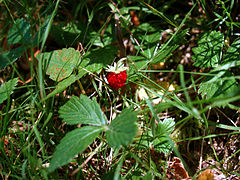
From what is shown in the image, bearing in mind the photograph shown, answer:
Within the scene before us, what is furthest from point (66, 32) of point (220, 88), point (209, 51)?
point (220, 88)

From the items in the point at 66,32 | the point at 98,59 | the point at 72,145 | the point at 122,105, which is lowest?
the point at 122,105

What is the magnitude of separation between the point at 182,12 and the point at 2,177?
5.11ft

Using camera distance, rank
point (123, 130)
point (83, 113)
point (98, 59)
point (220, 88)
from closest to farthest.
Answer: point (123, 130) < point (83, 113) < point (220, 88) < point (98, 59)

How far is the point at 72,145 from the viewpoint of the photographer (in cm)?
97

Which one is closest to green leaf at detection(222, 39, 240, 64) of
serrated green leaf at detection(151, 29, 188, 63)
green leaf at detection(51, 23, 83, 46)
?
serrated green leaf at detection(151, 29, 188, 63)

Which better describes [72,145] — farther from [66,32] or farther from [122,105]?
[66,32]

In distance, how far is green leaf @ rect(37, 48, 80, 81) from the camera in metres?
1.38

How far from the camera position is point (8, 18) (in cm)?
171

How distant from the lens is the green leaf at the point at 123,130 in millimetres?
897

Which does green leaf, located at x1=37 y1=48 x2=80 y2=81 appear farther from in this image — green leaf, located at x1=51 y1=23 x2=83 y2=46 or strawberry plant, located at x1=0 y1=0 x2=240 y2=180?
green leaf, located at x1=51 y1=23 x2=83 y2=46

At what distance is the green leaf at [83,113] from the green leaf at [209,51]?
660 mm

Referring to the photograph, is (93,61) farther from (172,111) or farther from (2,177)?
(2,177)

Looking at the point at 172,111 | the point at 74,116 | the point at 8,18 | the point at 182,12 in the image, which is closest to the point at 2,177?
A: the point at 74,116

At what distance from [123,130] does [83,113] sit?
0.27 metres
